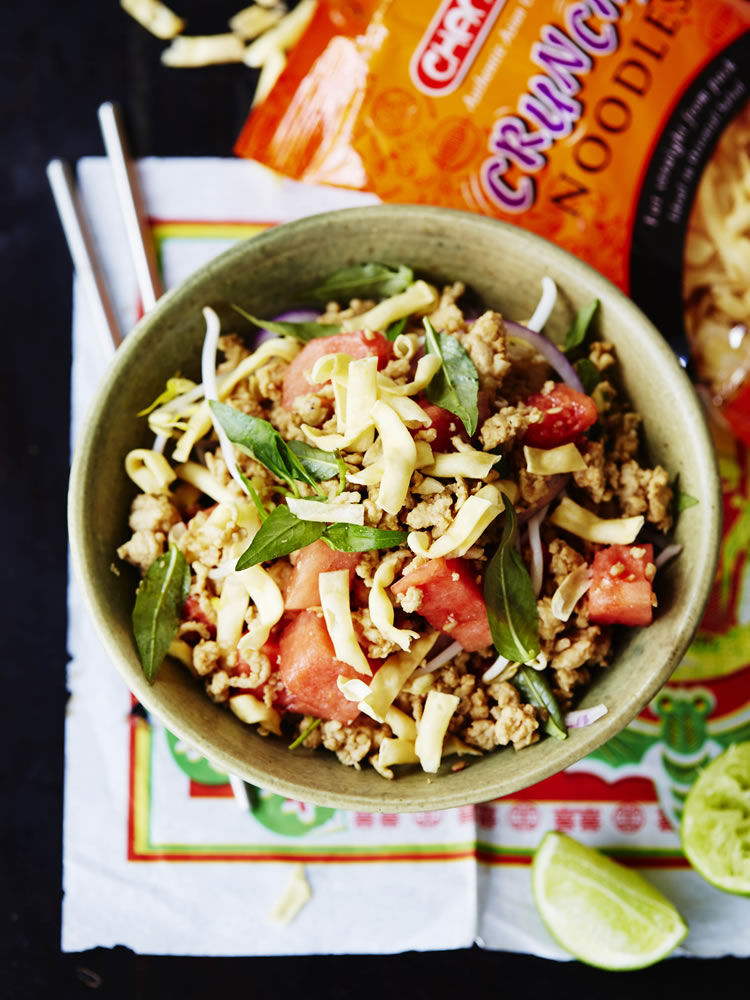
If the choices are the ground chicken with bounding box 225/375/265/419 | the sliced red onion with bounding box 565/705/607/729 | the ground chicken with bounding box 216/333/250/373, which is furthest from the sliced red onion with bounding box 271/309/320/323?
the sliced red onion with bounding box 565/705/607/729

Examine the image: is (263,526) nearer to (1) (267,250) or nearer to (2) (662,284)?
(1) (267,250)

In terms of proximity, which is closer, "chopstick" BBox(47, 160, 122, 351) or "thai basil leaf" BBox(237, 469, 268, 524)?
"thai basil leaf" BBox(237, 469, 268, 524)

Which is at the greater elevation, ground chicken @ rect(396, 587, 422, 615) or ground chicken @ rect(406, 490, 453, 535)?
ground chicken @ rect(406, 490, 453, 535)

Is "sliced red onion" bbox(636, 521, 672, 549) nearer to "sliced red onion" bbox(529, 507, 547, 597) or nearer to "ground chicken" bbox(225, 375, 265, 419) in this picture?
"sliced red onion" bbox(529, 507, 547, 597)

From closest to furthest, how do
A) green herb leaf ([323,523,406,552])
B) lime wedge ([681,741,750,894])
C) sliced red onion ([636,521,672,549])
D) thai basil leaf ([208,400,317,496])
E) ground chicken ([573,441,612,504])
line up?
green herb leaf ([323,523,406,552]), thai basil leaf ([208,400,317,496]), ground chicken ([573,441,612,504]), sliced red onion ([636,521,672,549]), lime wedge ([681,741,750,894])

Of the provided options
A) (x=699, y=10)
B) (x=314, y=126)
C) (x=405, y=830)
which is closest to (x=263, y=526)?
(x=405, y=830)

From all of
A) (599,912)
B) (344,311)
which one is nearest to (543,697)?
(599,912)

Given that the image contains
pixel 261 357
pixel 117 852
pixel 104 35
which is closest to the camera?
pixel 261 357
